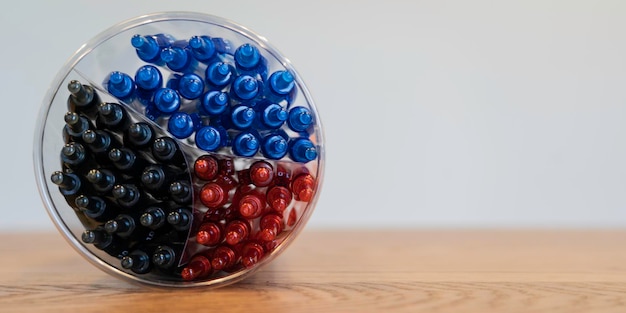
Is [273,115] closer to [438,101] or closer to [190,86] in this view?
[190,86]

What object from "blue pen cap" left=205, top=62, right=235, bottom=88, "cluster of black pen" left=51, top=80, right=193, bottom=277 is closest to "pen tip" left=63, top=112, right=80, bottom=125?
"cluster of black pen" left=51, top=80, right=193, bottom=277

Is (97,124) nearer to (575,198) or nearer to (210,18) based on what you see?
(210,18)

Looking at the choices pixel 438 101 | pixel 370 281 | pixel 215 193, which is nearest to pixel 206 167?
pixel 215 193

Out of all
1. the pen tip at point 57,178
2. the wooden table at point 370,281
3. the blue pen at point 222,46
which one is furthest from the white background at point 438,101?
the pen tip at point 57,178

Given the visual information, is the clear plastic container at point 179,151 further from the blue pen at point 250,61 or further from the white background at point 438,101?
the white background at point 438,101

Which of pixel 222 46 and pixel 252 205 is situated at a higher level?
pixel 222 46

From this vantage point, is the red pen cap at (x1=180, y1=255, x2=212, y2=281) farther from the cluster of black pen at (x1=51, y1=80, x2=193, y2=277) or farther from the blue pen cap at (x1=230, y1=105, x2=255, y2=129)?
the blue pen cap at (x1=230, y1=105, x2=255, y2=129)
